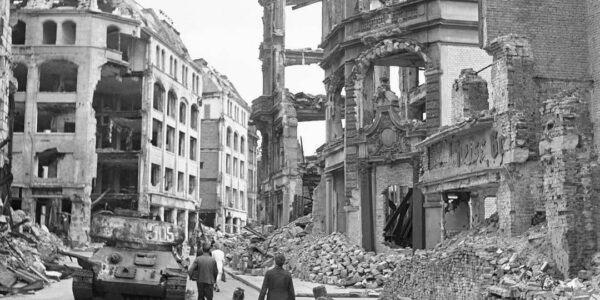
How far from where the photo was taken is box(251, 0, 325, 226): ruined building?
49438 millimetres

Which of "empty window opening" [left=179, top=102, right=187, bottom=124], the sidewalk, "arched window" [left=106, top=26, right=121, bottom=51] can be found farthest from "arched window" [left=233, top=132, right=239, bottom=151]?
the sidewalk

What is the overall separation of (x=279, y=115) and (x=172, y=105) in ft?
39.9

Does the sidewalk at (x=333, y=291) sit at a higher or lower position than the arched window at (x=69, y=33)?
lower

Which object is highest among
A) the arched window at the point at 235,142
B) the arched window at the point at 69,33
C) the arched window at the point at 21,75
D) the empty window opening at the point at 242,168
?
the arched window at the point at 69,33

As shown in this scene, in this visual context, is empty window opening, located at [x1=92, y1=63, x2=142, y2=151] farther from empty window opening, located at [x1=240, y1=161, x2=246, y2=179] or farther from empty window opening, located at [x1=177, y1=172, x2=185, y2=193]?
empty window opening, located at [x1=240, y1=161, x2=246, y2=179]

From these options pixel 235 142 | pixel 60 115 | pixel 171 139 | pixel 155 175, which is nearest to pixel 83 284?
pixel 60 115

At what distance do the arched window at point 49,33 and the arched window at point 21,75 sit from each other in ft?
7.36

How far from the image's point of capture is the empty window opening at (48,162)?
49094 mm

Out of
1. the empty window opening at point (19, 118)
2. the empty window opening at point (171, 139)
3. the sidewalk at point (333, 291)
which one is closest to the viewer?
the sidewalk at point (333, 291)

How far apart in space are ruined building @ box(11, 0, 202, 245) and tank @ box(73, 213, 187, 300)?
100 feet

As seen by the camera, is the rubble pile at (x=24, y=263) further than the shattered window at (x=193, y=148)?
No

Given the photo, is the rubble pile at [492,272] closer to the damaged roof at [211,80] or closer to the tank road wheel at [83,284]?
the tank road wheel at [83,284]

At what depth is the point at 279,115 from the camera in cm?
5097

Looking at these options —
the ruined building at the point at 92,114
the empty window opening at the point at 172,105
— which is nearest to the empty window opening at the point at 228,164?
the ruined building at the point at 92,114
